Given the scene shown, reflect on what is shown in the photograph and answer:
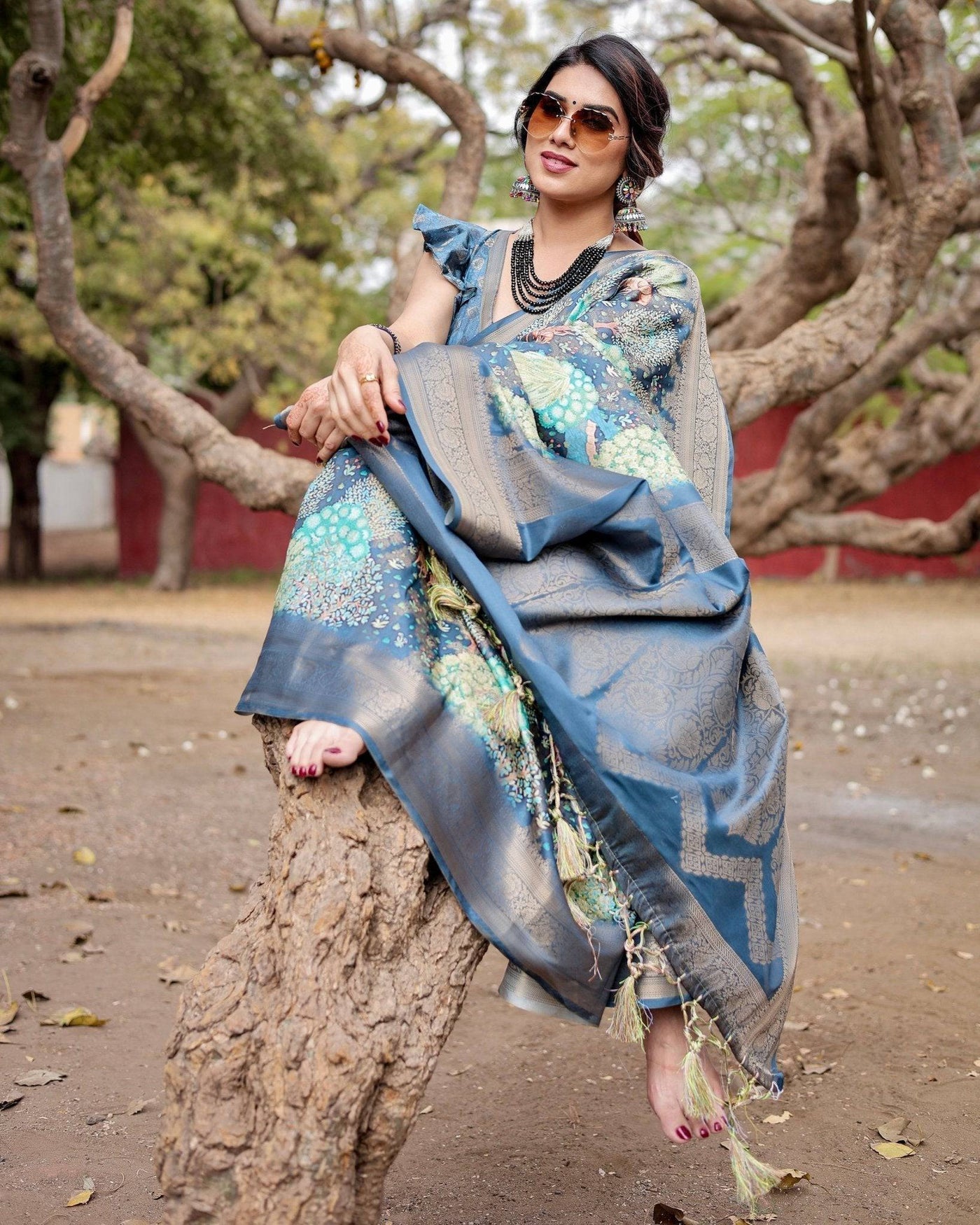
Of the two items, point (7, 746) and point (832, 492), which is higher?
point (832, 492)

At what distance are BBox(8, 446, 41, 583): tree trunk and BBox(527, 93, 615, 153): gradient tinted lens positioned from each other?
15830 mm

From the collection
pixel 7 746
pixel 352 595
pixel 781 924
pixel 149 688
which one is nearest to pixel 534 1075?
pixel 781 924

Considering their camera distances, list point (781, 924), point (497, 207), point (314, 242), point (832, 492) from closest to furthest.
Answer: point (781, 924)
point (832, 492)
point (314, 242)
point (497, 207)

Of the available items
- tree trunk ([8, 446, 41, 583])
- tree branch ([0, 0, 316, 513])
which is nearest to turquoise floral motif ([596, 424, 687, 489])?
tree branch ([0, 0, 316, 513])

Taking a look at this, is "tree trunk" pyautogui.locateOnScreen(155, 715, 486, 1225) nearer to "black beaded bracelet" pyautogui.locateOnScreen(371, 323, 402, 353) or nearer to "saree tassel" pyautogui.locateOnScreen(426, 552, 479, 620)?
"saree tassel" pyautogui.locateOnScreen(426, 552, 479, 620)

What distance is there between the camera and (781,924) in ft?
7.30

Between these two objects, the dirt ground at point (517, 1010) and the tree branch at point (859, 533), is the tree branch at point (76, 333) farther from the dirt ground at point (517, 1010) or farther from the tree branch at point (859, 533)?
the tree branch at point (859, 533)

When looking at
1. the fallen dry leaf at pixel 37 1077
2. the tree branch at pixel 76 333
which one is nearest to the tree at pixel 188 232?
the tree branch at pixel 76 333

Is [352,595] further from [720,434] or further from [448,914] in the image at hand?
[720,434]

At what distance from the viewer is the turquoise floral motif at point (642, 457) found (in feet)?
7.30

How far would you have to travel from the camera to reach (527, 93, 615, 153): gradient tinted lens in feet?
8.09

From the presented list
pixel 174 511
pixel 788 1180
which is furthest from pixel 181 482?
pixel 788 1180

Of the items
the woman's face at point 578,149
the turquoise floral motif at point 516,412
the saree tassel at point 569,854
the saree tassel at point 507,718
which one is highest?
the woman's face at point 578,149

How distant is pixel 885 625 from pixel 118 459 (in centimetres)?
1231
